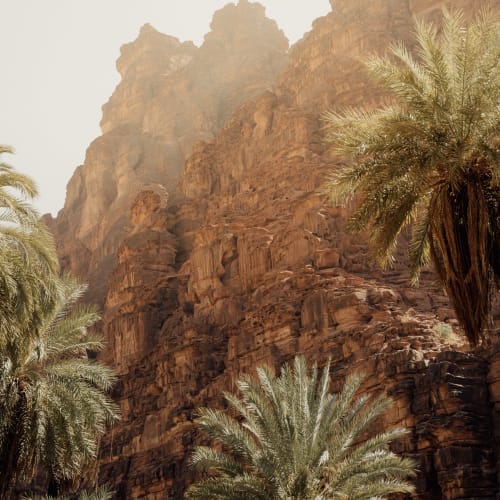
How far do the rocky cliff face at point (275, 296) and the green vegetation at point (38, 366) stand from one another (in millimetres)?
11293

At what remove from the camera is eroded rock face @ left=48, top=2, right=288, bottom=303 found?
306ft

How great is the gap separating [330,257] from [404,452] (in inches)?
705

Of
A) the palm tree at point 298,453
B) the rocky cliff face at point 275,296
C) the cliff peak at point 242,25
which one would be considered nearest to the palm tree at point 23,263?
the palm tree at point 298,453

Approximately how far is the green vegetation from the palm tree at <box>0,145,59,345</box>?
0.02 m

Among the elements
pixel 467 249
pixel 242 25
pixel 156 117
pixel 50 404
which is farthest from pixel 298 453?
pixel 242 25

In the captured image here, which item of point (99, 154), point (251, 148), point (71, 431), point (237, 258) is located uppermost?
point (99, 154)

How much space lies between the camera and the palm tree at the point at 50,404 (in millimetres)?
21250

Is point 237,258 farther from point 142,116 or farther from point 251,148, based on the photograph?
point 142,116

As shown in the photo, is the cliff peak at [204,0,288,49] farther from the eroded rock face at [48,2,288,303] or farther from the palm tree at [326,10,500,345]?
the palm tree at [326,10,500,345]

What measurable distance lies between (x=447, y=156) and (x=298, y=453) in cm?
1055

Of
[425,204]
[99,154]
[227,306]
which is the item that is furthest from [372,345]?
[99,154]

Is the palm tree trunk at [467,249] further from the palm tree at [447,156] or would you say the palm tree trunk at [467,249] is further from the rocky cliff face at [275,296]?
the rocky cliff face at [275,296]

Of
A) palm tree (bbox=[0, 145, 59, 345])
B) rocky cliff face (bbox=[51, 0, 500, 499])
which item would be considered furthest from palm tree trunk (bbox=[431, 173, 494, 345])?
rocky cliff face (bbox=[51, 0, 500, 499])

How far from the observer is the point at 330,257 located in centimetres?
5022
